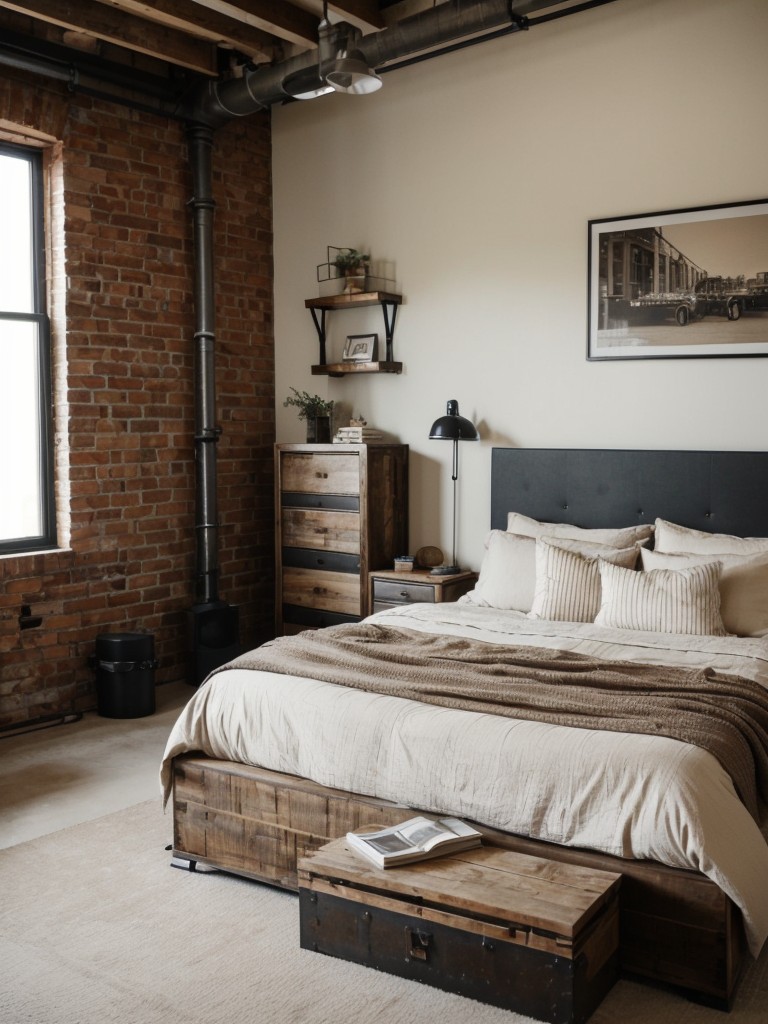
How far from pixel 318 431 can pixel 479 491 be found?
41.9 inches

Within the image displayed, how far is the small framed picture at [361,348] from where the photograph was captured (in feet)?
18.7

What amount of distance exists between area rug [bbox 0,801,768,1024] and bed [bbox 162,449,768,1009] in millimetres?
102

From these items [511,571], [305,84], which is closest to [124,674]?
[511,571]

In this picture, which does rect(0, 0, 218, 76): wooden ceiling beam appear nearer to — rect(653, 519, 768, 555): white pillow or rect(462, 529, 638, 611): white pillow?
rect(462, 529, 638, 611): white pillow

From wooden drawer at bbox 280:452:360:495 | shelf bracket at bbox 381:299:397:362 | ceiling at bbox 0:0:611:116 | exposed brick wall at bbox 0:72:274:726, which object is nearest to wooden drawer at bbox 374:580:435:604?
wooden drawer at bbox 280:452:360:495

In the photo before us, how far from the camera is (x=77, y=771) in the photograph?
436cm

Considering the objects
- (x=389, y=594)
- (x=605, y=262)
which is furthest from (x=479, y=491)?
(x=605, y=262)

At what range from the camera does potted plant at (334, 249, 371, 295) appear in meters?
5.68

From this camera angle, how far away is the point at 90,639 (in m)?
5.27

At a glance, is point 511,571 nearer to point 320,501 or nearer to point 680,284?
point 320,501

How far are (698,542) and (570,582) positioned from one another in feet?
1.97

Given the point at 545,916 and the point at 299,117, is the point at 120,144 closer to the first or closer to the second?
the point at 299,117

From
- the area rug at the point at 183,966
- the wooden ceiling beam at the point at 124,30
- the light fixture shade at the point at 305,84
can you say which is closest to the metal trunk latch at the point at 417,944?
the area rug at the point at 183,966

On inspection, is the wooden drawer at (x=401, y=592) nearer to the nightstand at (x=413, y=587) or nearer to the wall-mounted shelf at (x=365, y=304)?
the nightstand at (x=413, y=587)
